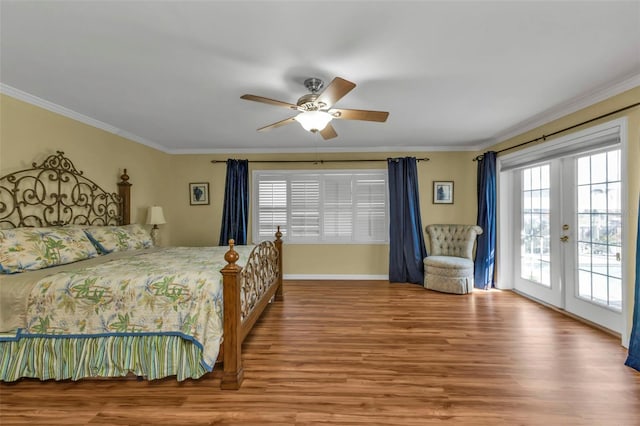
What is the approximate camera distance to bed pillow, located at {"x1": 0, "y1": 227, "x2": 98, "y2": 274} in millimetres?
2291

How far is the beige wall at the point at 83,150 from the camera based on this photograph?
2771 mm

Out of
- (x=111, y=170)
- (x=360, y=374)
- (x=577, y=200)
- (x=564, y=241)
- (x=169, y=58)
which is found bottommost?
(x=360, y=374)

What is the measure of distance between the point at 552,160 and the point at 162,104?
4.51 metres

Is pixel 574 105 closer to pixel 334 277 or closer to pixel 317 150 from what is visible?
pixel 317 150

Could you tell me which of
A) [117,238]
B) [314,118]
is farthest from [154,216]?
[314,118]

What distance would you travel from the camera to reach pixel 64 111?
324 cm

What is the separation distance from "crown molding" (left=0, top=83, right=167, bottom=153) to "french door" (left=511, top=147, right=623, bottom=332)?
551cm

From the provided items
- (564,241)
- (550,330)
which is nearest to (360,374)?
(550,330)

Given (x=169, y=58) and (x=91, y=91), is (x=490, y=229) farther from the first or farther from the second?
(x=91, y=91)

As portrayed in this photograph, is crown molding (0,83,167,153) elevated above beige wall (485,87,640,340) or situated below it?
above

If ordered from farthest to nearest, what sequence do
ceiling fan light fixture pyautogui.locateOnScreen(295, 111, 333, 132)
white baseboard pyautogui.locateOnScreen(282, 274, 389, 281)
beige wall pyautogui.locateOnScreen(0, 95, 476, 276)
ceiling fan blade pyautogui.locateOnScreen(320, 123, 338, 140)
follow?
white baseboard pyautogui.locateOnScreen(282, 274, 389, 281)
beige wall pyautogui.locateOnScreen(0, 95, 476, 276)
ceiling fan blade pyautogui.locateOnScreen(320, 123, 338, 140)
ceiling fan light fixture pyautogui.locateOnScreen(295, 111, 333, 132)

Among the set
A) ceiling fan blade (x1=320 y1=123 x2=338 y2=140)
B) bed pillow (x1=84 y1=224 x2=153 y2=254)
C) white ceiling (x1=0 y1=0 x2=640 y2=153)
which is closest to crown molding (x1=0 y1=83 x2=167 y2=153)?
white ceiling (x1=0 y1=0 x2=640 y2=153)

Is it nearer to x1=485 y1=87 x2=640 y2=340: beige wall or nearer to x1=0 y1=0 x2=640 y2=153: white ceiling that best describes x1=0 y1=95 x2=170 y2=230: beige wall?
x1=0 y1=0 x2=640 y2=153: white ceiling

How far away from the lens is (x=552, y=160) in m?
3.60
